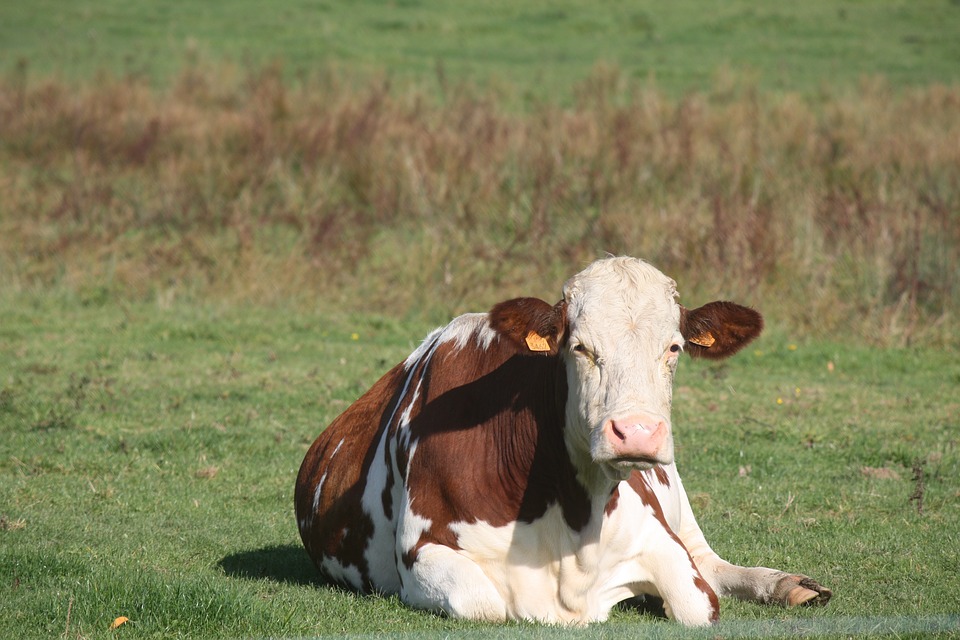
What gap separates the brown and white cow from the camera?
552 centimetres

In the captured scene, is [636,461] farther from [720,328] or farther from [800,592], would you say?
[800,592]

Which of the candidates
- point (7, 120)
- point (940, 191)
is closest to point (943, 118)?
point (940, 191)

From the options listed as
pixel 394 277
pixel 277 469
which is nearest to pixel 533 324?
pixel 277 469

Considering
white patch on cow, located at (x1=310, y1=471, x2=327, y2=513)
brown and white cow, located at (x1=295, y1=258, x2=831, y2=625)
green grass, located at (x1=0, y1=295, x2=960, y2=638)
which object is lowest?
green grass, located at (x1=0, y1=295, x2=960, y2=638)

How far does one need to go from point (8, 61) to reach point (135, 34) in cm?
425

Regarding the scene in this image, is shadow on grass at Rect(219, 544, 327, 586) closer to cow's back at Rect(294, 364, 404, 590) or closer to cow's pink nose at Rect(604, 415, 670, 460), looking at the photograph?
cow's back at Rect(294, 364, 404, 590)

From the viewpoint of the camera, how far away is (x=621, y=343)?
5.41m

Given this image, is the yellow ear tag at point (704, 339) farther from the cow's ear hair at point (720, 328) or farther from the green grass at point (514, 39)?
the green grass at point (514, 39)

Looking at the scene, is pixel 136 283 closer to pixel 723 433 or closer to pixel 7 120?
pixel 7 120

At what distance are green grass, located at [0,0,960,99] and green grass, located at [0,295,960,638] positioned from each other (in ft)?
36.5

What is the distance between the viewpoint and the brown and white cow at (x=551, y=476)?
5520mm

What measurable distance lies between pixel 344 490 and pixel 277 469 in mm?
2459

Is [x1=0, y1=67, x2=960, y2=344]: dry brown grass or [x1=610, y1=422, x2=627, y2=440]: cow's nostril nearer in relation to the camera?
[x1=610, y1=422, x2=627, y2=440]: cow's nostril

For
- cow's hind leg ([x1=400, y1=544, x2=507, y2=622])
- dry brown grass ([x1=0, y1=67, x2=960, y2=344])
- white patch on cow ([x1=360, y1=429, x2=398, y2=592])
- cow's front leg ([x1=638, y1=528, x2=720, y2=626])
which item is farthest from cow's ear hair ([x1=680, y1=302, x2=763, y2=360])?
dry brown grass ([x1=0, y1=67, x2=960, y2=344])
